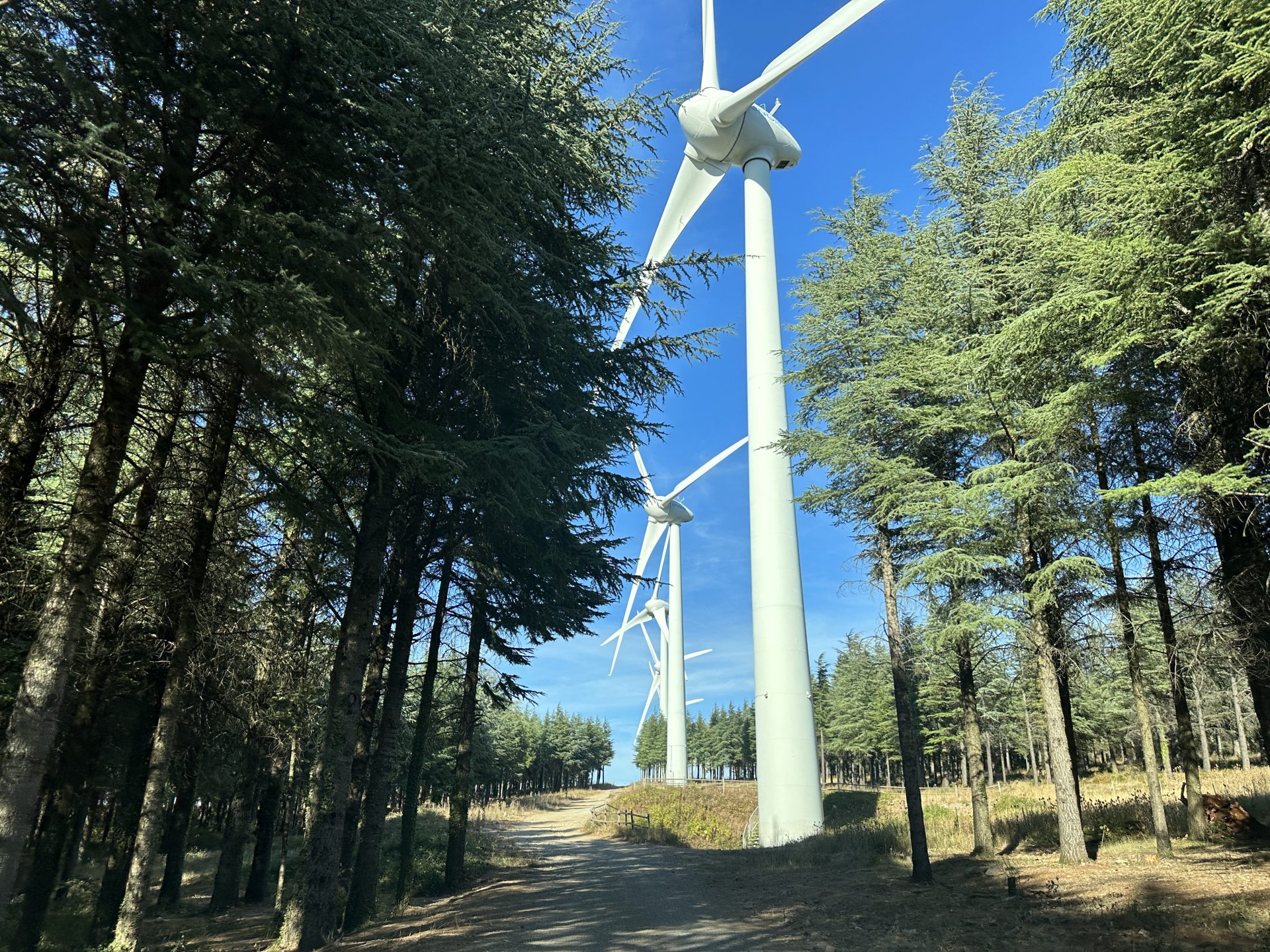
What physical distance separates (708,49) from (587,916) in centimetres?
3142

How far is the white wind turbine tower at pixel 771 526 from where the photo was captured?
20484 mm

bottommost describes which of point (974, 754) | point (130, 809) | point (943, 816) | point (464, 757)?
point (943, 816)

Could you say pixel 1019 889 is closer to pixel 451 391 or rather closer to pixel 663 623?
pixel 451 391

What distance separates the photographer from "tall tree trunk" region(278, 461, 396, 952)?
380 inches

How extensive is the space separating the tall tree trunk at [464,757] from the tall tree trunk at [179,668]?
6.33 metres

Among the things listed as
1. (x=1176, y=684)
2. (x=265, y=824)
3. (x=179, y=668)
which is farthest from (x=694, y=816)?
(x=179, y=668)

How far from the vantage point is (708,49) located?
29734 millimetres

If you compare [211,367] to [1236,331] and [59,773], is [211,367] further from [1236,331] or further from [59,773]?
[1236,331]

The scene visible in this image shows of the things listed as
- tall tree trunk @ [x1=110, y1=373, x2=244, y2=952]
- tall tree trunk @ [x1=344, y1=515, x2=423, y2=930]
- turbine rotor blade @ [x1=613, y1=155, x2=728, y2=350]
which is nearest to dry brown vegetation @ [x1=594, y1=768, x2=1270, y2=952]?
tall tree trunk @ [x1=344, y1=515, x2=423, y2=930]

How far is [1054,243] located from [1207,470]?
4.60 meters

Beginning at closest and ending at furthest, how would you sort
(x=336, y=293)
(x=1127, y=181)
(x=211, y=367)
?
1. (x=336, y=293)
2. (x=211, y=367)
3. (x=1127, y=181)

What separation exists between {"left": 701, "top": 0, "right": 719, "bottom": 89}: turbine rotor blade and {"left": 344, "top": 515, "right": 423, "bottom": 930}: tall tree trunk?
24019 millimetres

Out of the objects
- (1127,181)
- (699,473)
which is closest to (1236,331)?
(1127,181)

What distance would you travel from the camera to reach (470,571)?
17.3m
